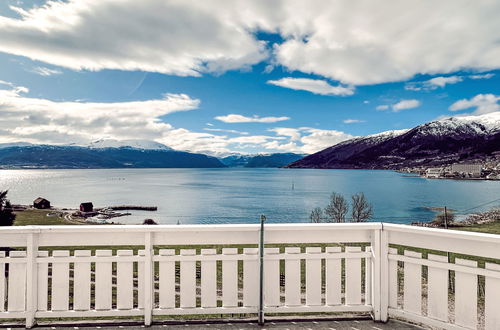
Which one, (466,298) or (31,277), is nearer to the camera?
(466,298)

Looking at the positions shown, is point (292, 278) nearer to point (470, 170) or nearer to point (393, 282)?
point (393, 282)

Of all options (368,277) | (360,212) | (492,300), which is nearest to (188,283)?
(368,277)

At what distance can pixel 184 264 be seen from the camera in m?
3.68

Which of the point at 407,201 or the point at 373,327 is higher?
the point at 373,327

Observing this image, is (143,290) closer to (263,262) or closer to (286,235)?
(263,262)

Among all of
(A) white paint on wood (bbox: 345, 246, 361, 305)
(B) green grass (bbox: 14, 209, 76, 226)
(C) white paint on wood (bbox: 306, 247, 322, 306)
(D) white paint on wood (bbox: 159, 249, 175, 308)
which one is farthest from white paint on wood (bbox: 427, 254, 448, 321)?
(B) green grass (bbox: 14, 209, 76, 226)

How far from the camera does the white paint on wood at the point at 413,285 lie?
11.8ft

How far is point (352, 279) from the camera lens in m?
3.83

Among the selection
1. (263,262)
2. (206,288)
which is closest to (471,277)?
(263,262)

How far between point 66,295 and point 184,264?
150 cm

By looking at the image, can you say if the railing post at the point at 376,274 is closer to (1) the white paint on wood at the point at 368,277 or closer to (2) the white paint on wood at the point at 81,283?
(1) the white paint on wood at the point at 368,277

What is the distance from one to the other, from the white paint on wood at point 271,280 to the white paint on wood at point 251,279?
11 centimetres

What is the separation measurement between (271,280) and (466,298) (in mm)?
2183

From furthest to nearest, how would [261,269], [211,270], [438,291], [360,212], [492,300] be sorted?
[360,212], [211,270], [261,269], [438,291], [492,300]
